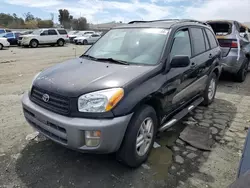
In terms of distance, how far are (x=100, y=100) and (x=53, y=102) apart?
23.1 inches

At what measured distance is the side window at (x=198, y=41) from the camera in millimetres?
4023

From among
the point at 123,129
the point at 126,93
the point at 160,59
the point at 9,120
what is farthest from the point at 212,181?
the point at 9,120

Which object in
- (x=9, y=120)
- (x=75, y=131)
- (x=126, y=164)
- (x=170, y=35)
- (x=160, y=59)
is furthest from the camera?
(x=9, y=120)

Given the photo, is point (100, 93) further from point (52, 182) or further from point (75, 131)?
point (52, 182)

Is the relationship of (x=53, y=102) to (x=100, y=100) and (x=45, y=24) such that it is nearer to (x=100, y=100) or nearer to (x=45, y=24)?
(x=100, y=100)

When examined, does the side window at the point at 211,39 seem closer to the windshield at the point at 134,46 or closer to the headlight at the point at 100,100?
the windshield at the point at 134,46

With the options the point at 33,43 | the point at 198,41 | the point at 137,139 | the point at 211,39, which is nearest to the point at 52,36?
the point at 33,43

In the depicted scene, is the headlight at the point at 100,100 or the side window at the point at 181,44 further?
the side window at the point at 181,44

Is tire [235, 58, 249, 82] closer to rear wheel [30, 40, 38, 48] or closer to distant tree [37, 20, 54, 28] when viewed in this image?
rear wheel [30, 40, 38, 48]

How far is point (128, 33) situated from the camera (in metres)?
3.68

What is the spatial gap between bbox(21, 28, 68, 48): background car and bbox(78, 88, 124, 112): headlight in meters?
21.1

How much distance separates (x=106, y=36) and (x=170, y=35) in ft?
4.29

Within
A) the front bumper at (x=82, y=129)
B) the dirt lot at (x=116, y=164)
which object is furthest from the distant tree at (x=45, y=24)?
the front bumper at (x=82, y=129)

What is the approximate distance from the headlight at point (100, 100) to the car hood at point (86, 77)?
67 millimetres
